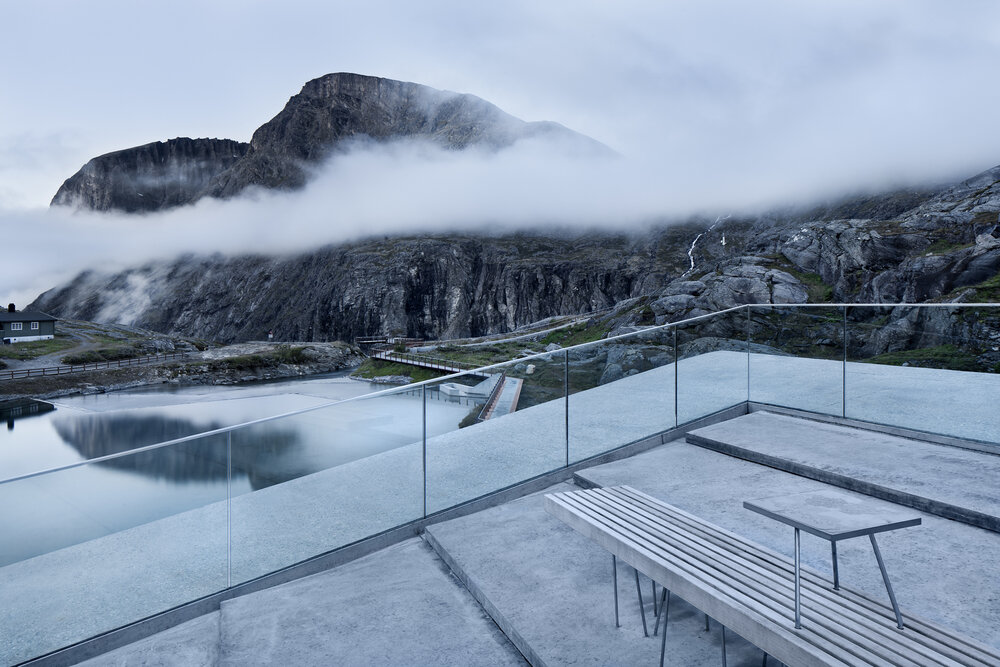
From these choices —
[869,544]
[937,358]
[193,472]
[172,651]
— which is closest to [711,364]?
[937,358]

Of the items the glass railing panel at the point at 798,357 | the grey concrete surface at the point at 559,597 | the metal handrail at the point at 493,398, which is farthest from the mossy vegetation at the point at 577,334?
the grey concrete surface at the point at 559,597

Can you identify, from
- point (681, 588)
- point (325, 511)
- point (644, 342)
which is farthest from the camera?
point (644, 342)

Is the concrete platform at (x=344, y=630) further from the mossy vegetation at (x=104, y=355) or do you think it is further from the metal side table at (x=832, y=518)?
the mossy vegetation at (x=104, y=355)

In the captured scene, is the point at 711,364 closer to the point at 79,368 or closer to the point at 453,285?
the point at 79,368

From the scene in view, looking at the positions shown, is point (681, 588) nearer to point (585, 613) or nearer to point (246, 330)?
point (585, 613)

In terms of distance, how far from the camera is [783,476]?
5.11 metres

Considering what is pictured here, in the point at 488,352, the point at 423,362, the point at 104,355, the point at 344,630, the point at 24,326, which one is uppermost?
the point at 344,630

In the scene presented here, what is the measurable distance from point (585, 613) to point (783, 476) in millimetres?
2762

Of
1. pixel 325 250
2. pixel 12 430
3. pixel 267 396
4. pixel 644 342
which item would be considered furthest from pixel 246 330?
pixel 644 342

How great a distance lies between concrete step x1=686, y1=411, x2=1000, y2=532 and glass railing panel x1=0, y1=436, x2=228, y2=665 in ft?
15.5

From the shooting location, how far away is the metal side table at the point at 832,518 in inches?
86.4

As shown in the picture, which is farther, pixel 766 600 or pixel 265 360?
pixel 265 360

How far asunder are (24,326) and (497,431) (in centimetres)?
10404

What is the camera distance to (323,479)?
4.54 meters
